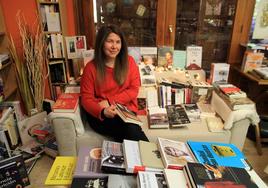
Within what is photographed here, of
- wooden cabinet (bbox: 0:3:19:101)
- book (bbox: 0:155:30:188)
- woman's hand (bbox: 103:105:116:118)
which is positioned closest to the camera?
book (bbox: 0:155:30:188)

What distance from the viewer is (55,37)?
2.27m

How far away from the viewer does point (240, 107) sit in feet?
5.72

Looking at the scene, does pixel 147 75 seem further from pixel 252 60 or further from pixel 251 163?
pixel 251 163

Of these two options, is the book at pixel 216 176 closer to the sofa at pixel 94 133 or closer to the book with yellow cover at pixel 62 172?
the book with yellow cover at pixel 62 172

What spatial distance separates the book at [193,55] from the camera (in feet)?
7.62

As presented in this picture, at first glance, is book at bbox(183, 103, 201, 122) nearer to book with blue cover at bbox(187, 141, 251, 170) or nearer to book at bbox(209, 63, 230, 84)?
book at bbox(209, 63, 230, 84)

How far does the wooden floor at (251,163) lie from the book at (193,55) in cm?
100

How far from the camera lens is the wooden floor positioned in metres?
1.75

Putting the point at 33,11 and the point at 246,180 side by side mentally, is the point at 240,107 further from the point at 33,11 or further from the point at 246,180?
the point at 33,11

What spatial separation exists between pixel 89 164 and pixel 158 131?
0.85 m

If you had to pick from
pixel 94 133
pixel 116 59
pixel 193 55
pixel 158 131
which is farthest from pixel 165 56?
pixel 94 133

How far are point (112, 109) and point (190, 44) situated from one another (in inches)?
56.5

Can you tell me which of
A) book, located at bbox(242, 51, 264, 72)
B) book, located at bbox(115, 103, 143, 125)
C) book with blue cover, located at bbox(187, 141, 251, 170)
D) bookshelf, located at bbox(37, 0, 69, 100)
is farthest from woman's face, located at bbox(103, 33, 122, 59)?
book, located at bbox(242, 51, 264, 72)

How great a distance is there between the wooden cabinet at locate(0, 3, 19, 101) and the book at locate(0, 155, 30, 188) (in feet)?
2.74
